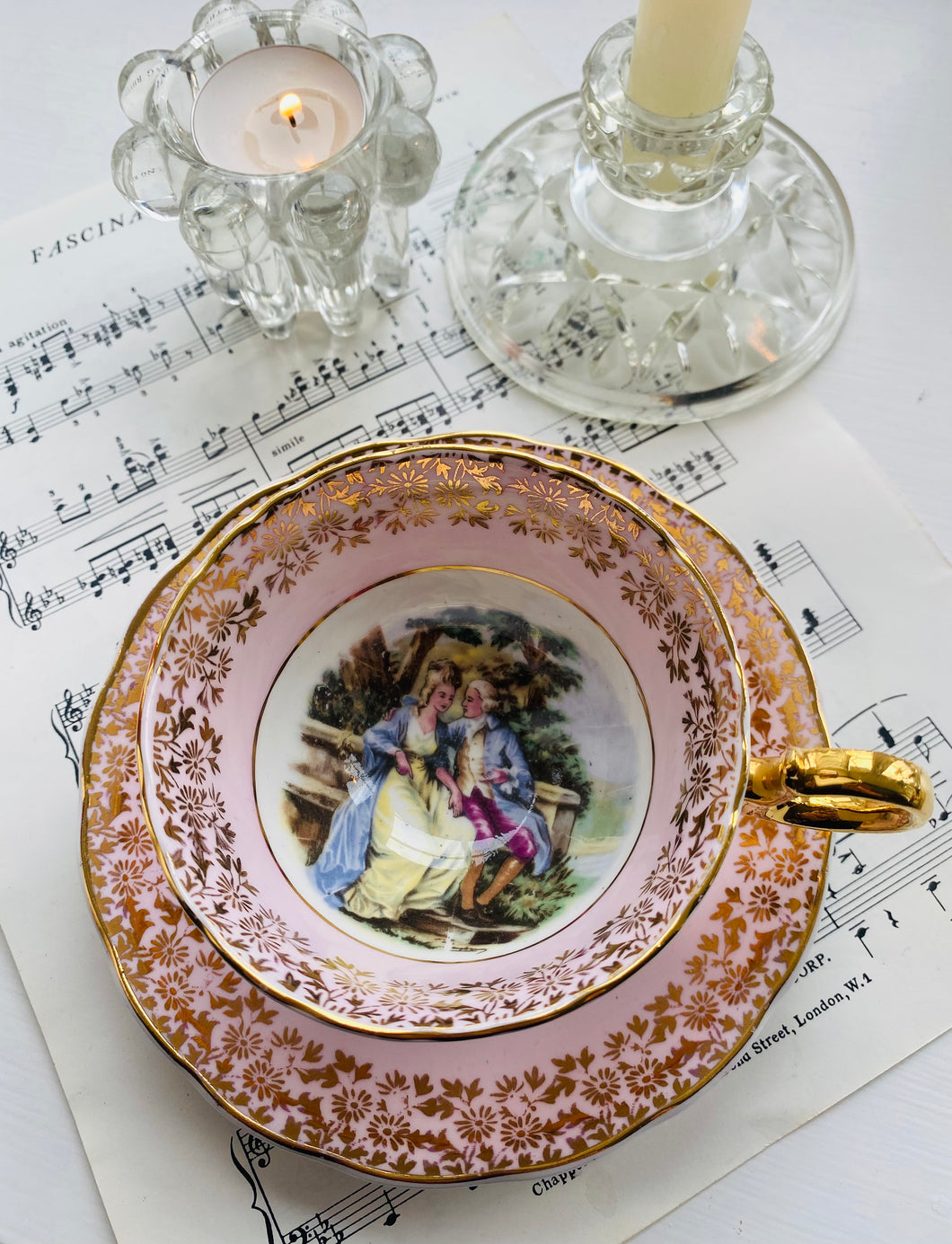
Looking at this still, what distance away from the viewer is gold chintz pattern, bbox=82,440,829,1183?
495 mm

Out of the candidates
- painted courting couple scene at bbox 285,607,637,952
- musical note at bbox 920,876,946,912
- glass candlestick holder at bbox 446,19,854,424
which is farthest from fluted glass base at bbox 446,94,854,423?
musical note at bbox 920,876,946,912

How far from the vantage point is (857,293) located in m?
0.71

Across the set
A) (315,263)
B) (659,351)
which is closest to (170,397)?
(315,263)

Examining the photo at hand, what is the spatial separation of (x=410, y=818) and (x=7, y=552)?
34 centimetres

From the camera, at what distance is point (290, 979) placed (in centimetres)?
45

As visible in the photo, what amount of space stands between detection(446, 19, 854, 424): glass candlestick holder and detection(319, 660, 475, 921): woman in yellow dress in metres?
0.25

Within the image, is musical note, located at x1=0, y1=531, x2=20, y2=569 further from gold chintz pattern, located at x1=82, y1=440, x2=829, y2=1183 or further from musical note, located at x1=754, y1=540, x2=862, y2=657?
musical note, located at x1=754, y1=540, x2=862, y2=657

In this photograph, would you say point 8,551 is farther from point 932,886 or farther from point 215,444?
point 932,886

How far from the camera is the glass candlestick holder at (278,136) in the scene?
0.58 m

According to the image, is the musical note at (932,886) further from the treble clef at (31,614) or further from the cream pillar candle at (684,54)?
the treble clef at (31,614)

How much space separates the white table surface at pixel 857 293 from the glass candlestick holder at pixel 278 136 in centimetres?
18

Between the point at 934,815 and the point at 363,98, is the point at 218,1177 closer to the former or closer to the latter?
the point at 934,815

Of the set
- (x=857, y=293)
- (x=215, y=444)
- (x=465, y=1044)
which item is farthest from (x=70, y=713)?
(x=857, y=293)

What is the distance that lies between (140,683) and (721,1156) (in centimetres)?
43
